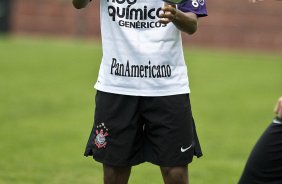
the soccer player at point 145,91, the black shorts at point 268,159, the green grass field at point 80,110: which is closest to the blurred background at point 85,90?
the green grass field at point 80,110

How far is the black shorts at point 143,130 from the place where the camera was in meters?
5.19

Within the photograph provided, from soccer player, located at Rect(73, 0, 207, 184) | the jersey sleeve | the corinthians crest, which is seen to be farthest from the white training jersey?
the corinthians crest

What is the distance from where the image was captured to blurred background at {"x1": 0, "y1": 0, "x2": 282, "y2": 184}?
338 inches

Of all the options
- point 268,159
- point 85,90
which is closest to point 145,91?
point 268,159

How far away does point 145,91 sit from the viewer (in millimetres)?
5195

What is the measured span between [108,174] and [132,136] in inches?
12.7

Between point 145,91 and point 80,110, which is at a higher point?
point 145,91

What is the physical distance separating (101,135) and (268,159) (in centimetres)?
110

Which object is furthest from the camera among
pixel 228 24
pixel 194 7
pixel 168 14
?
pixel 228 24

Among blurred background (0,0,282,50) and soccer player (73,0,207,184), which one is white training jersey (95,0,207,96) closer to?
soccer player (73,0,207,184)

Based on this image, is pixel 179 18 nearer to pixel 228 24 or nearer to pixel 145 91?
pixel 145 91

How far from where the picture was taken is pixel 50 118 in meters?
12.0

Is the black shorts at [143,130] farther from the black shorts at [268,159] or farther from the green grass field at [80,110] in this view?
the green grass field at [80,110]

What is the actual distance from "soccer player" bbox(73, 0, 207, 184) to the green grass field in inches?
96.7
